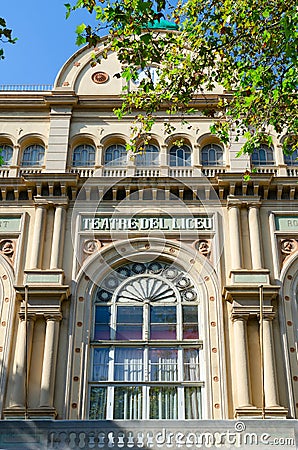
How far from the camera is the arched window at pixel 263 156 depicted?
24.0 m

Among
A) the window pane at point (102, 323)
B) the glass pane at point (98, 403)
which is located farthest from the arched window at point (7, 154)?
the glass pane at point (98, 403)

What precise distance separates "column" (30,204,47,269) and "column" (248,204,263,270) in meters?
6.65

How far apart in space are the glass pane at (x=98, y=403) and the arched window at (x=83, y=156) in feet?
26.8

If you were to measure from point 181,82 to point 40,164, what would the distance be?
7.27 m

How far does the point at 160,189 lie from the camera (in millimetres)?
22750

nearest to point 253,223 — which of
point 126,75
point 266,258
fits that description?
point 266,258

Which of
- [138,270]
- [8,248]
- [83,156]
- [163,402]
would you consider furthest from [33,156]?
[163,402]

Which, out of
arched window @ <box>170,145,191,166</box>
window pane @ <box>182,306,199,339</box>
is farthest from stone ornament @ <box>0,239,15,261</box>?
arched window @ <box>170,145,191,166</box>

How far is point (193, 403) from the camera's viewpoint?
63.8ft

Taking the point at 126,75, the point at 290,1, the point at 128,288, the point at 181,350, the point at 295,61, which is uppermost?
the point at 290,1

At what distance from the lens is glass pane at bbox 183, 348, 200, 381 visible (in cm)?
1986

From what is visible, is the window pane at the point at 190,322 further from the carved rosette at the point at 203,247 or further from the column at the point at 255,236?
the column at the point at 255,236

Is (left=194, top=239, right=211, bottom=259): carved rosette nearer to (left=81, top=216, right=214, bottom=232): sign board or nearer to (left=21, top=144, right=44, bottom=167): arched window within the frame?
(left=81, top=216, right=214, bottom=232): sign board

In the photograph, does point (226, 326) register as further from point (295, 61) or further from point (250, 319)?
point (295, 61)
